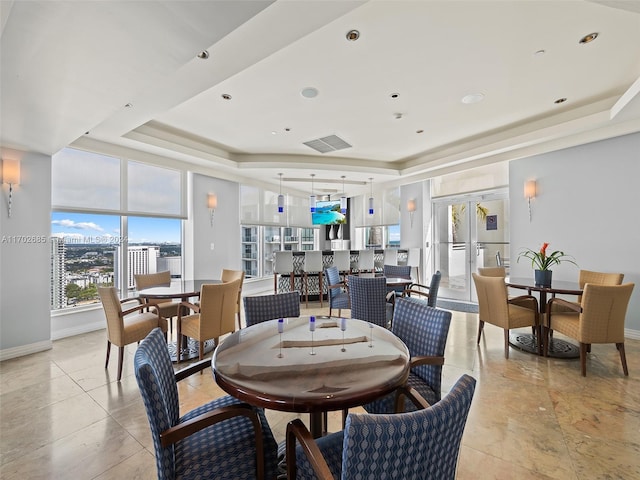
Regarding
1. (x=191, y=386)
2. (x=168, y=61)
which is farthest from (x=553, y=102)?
(x=191, y=386)

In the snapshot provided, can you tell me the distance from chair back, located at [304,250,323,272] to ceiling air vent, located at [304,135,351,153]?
2073 mm

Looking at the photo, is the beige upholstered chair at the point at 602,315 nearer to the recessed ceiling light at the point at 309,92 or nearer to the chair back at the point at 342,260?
the recessed ceiling light at the point at 309,92

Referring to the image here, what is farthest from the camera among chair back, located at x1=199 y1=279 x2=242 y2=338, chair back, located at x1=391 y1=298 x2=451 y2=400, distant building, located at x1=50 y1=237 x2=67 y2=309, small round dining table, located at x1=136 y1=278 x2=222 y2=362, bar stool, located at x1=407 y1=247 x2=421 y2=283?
bar stool, located at x1=407 y1=247 x2=421 y2=283

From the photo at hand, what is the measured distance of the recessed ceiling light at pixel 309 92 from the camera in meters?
3.36

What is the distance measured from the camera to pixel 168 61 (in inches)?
81.1

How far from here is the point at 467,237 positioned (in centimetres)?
625

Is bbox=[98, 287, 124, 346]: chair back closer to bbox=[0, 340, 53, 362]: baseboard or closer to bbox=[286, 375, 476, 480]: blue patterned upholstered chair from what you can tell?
bbox=[0, 340, 53, 362]: baseboard

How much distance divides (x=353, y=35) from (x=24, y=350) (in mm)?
5105

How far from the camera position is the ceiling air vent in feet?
16.5

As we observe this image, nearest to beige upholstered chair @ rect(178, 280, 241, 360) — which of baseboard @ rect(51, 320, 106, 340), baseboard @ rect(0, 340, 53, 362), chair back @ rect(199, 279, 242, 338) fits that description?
chair back @ rect(199, 279, 242, 338)

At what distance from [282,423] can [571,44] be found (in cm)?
407

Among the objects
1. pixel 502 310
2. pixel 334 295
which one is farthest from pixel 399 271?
pixel 502 310

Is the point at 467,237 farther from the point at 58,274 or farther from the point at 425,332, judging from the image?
the point at 58,274

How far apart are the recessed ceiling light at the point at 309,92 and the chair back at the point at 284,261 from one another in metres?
3.29
